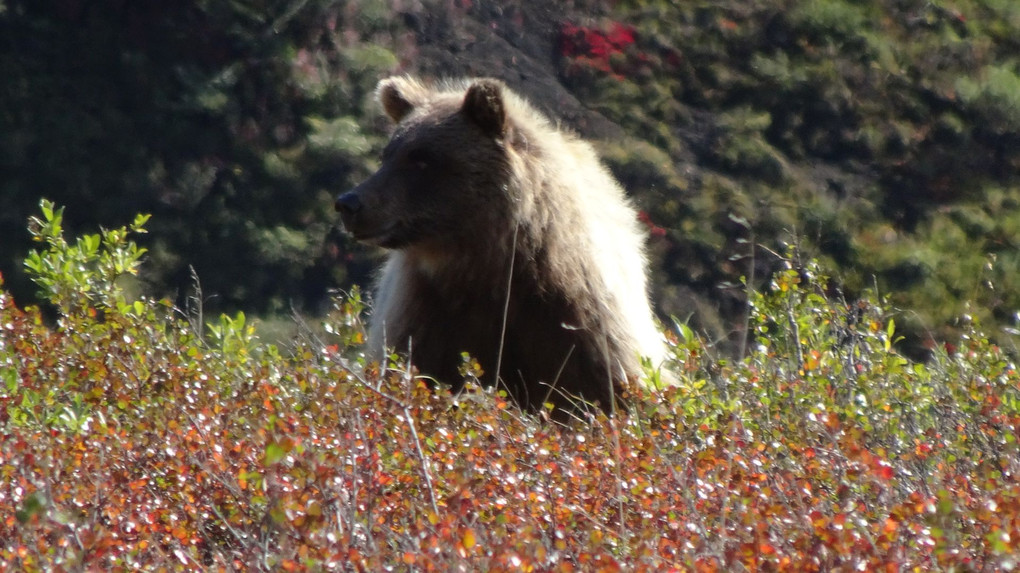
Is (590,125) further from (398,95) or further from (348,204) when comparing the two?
(348,204)

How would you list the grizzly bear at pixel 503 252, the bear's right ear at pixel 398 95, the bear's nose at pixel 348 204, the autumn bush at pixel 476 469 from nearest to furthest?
the autumn bush at pixel 476 469 < the grizzly bear at pixel 503 252 < the bear's nose at pixel 348 204 < the bear's right ear at pixel 398 95

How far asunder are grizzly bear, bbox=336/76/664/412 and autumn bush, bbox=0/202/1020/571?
26.5 inches

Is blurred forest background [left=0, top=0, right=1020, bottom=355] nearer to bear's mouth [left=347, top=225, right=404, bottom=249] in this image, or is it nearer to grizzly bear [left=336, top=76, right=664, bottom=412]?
grizzly bear [left=336, top=76, right=664, bottom=412]

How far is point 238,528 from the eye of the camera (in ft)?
10.0

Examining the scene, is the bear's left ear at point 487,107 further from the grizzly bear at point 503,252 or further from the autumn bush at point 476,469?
the autumn bush at point 476,469

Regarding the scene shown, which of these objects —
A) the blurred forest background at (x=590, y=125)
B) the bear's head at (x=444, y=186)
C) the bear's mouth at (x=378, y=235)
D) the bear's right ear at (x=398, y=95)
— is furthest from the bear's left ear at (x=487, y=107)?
the blurred forest background at (x=590, y=125)

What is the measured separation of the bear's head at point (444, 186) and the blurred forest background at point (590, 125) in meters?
11.6

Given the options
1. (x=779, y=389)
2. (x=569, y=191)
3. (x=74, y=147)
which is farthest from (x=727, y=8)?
(x=779, y=389)

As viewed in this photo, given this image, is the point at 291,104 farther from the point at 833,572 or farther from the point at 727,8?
the point at 833,572

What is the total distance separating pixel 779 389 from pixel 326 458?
5.45 feet

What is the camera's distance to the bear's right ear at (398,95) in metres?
6.43

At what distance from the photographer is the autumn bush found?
2.39 metres

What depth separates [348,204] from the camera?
5.81 meters

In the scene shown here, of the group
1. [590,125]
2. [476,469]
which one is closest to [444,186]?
[476,469]
